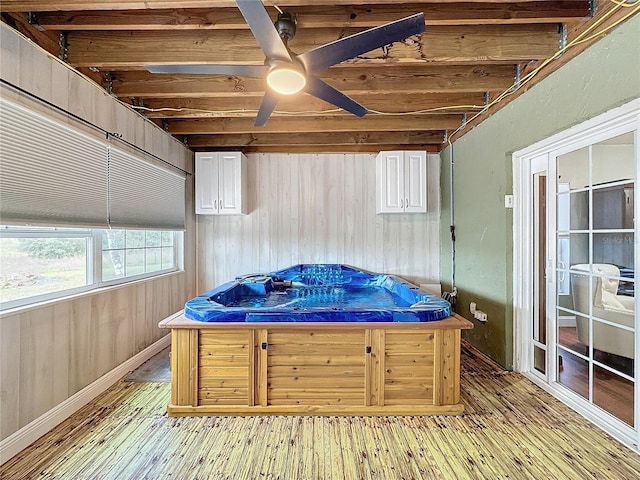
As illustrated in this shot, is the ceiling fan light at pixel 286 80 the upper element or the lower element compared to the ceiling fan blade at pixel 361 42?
lower

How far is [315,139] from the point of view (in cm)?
409

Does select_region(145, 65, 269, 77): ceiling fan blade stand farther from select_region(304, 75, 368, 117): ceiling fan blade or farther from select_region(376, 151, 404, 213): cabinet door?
select_region(376, 151, 404, 213): cabinet door

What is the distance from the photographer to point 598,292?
6.98 feet

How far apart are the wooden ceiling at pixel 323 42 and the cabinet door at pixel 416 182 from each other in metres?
0.91

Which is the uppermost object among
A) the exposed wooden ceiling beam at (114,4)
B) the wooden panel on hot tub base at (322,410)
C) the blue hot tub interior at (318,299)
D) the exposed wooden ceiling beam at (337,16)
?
the exposed wooden ceiling beam at (337,16)

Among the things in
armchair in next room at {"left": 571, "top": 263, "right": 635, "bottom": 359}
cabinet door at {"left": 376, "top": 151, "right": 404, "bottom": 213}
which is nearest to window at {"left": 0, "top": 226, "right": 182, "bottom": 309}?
cabinet door at {"left": 376, "top": 151, "right": 404, "bottom": 213}

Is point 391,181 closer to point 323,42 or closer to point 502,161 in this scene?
point 502,161

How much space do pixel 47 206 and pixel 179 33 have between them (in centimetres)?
141

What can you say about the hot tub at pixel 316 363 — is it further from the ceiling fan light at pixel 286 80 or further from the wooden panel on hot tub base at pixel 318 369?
the ceiling fan light at pixel 286 80

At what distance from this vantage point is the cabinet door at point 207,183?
409 centimetres

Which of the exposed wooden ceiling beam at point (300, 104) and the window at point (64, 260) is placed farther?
the exposed wooden ceiling beam at point (300, 104)

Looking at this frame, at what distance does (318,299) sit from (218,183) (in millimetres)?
1871

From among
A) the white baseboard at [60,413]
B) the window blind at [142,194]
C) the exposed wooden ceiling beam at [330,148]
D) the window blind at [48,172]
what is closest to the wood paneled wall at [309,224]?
the exposed wooden ceiling beam at [330,148]

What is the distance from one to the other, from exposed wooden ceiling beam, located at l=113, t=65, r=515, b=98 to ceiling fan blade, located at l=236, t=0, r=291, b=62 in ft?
3.65
